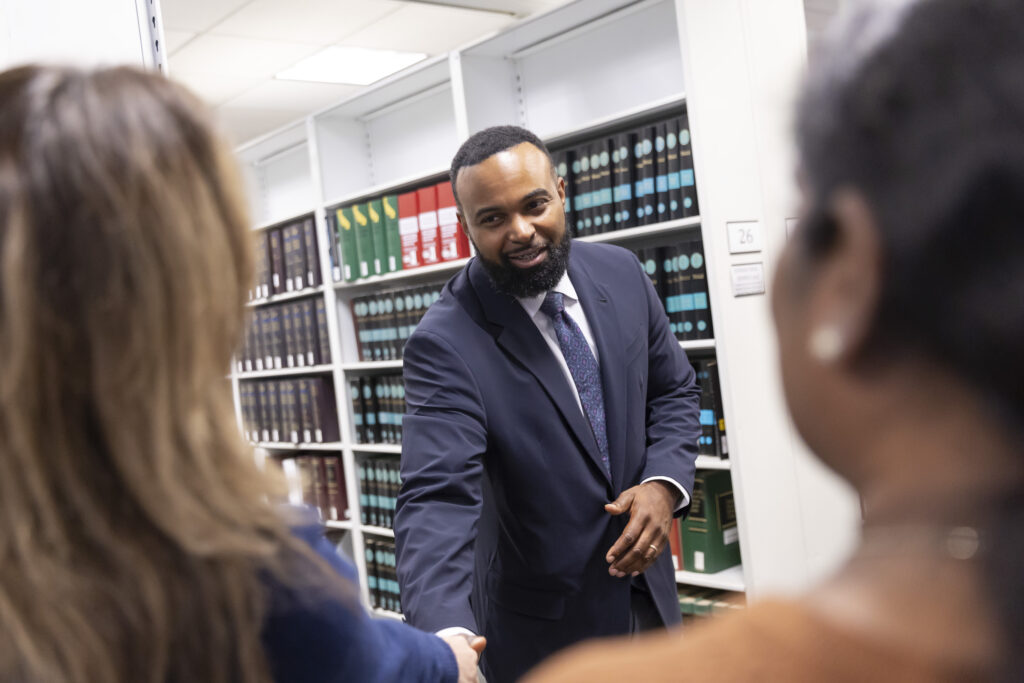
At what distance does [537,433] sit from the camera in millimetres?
1719

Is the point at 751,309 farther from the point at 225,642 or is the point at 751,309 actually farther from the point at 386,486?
the point at 225,642

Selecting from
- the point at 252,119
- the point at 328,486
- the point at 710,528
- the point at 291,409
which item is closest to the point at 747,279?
the point at 710,528

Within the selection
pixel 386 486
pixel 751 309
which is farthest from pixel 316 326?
pixel 751 309

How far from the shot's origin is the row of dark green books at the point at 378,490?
375cm

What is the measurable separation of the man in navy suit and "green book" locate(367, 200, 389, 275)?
5.80 ft

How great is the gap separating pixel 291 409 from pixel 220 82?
9.34ft

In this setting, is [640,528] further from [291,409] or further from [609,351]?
[291,409]

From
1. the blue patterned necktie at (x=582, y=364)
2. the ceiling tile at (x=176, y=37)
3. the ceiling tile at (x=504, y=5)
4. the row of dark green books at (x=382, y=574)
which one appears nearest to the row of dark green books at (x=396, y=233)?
the ceiling tile at (x=504, y=5)

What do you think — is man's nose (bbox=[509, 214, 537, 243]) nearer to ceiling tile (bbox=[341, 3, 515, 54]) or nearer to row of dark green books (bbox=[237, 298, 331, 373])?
row of dark green books (bbox=[237, 298, 331, 373])

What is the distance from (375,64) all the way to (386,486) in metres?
3.39

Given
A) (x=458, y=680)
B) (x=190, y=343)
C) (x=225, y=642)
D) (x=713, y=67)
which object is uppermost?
(x=713, y=67)

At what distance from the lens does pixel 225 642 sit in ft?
1.86

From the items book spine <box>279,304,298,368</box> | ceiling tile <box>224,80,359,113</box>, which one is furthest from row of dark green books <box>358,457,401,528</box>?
ceiling tile <box>224,80,359,113</box>

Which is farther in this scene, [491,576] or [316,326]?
[316,326]
